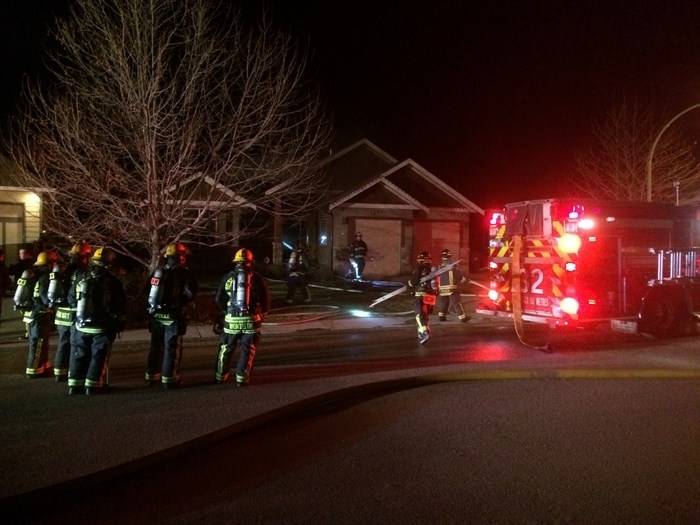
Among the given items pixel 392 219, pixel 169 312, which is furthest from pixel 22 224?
pixel 169 312

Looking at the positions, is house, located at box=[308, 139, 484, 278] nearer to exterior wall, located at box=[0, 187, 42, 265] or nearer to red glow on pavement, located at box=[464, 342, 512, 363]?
exterior wall, located at box=[0, 187, 42, 265]

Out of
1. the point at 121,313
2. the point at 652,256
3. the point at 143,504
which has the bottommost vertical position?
the point at 143,504

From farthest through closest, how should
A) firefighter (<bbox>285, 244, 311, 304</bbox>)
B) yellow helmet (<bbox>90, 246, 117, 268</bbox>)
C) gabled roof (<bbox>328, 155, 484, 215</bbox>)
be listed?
1. gabled roof (<bbox>328, 155, 484, 215</bbox>)
2. firefighter (<bbox>285, 244, 311, 304</bbox>)
3. yellow helmet (<bbox>90, 246, 117, 268</bbox>)

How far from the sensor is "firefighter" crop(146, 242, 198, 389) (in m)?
7.54

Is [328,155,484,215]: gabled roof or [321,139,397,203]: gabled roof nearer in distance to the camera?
[328,155,484,215]: gabled roof

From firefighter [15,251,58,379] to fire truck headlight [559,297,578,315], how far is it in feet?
24.2

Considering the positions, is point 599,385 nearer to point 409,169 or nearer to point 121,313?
point 121,313

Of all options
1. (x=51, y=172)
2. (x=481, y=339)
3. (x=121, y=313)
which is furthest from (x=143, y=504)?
(x=51, y=172)

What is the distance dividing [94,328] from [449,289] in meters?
8.16

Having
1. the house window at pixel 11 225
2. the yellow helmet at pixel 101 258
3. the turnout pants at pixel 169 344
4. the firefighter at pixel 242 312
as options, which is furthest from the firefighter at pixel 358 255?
the yellow helmet at pixel 101 258

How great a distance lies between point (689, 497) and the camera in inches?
180

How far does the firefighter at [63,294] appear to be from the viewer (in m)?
7.91

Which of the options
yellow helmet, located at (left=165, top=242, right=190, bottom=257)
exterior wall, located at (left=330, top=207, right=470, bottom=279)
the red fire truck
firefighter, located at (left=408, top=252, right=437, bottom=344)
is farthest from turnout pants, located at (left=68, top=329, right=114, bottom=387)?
exterior wall, located at (left=330, top=207, right=470, bottom=279)

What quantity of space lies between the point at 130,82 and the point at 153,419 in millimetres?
8179
